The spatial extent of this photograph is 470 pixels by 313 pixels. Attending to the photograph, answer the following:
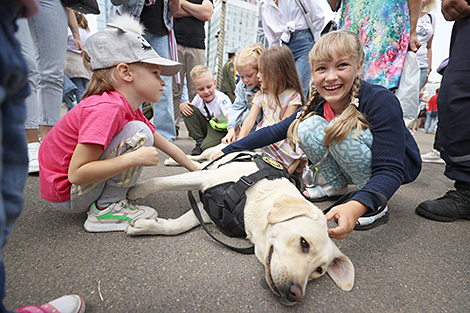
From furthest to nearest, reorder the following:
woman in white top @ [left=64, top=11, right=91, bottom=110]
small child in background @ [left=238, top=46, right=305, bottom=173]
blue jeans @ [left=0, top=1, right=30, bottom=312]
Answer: woman in white top @ [left=64, top=11, right=91, bottom=110], small child in background @ [left=238, top=46, right=305, bottom=173], blue jeans @ [left=0, top=1, right=30, bottom=312]

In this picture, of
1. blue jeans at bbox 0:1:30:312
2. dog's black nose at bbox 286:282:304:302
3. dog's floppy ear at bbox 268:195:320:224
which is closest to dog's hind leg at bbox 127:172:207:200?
dog's floppy ear at bbox 268:195:320:224

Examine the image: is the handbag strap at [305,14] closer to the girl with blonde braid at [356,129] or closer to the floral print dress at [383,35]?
the floral print dress at [383,35]

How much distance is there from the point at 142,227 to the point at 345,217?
1.20 meters

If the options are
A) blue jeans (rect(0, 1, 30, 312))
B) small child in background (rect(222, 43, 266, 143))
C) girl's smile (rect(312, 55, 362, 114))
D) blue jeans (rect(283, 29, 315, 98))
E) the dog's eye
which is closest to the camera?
blue jeans (rect(0, 1, 30, 312))

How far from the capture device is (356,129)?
1692 millimetres

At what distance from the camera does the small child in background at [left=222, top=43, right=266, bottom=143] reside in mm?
3125

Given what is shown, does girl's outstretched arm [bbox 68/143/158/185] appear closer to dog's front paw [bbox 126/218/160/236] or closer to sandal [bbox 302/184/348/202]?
dog's front paw [bbox 126/218/160/236]

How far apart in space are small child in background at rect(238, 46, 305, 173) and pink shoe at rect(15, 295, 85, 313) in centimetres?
231

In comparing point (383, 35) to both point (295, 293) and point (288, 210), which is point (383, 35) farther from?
point (295, 293)

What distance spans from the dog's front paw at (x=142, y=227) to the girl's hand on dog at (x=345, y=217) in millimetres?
1053

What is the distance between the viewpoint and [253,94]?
11.0 feet

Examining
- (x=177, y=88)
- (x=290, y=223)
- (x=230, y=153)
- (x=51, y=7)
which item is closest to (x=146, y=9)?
(x=51, y=7)

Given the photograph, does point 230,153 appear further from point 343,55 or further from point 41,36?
point 41,36

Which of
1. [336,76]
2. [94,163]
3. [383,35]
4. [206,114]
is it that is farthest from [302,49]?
[94,163]
